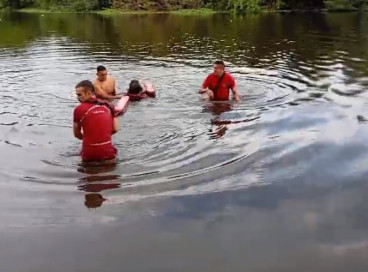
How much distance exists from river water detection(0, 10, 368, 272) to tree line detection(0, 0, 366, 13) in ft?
141

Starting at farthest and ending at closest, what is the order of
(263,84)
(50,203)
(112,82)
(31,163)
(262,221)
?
(263,84), (112,82), (31,163), (50,203), (262,221)

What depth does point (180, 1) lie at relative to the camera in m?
67.4

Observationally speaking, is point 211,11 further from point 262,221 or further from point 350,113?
point 262,221

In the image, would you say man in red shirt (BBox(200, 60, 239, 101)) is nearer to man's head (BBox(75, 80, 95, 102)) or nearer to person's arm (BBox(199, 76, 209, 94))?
person's arm (BBox(199, 76, 209, 94))

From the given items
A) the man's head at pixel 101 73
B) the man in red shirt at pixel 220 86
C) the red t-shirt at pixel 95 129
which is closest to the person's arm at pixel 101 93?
the man's head at pixel 101 73

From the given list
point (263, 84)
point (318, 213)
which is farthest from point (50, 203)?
point (263, 84)

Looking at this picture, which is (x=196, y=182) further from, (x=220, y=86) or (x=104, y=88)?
(x=104, y=88)

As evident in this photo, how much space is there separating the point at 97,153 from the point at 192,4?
A: 5905 cm

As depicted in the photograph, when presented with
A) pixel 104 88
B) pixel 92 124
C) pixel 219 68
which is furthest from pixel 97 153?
pixel 104 88

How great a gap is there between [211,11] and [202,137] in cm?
5248

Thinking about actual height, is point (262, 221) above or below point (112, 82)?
below

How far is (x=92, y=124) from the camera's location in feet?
26.7

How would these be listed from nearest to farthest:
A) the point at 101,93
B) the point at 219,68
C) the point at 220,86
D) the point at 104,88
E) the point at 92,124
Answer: the point at 92,124, the point at 219,68, the point at 220,86, the point at 101,93, the point at 104,88

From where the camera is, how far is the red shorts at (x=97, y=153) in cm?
848
